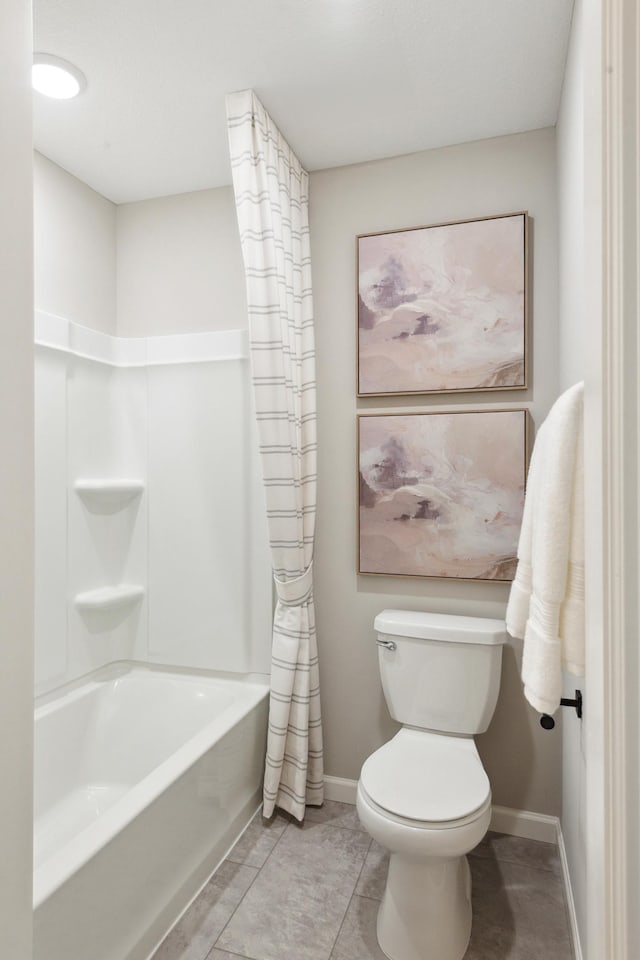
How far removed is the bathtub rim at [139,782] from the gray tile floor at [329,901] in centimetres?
43

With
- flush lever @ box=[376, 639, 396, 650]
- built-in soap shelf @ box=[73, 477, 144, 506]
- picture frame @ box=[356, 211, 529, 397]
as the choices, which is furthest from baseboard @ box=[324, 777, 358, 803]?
picture frame @ box=[356, 211, 529, 397]

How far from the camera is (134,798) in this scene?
1.61m

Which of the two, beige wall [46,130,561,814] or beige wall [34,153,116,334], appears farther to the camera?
beige wall [34,153,116,334]

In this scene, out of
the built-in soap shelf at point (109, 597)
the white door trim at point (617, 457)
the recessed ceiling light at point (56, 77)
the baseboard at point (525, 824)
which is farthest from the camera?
the built-in soap shelf at point (109, 597)

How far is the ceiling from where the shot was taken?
162 centimetres

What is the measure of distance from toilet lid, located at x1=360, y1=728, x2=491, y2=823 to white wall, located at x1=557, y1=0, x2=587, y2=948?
10.8 inches

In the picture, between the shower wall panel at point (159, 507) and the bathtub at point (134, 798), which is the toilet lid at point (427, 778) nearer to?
the bathtub at point (134, 798)

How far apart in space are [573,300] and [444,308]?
2.13 feet

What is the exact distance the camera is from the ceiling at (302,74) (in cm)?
162

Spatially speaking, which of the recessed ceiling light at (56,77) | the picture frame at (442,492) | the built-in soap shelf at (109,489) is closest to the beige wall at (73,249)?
the recessed ceiling light at (56,77)

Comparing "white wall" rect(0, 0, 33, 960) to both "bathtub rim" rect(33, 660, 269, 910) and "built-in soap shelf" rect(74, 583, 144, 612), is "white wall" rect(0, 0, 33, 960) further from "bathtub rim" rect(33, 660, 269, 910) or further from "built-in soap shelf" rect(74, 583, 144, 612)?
"built-in soap shelf" rect(74, 583, 144, 612)

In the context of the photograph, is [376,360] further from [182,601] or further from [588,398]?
[588,398]

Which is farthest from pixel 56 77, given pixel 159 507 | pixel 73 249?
pixel 159 507

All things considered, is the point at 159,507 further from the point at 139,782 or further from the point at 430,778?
the point at 430,778
